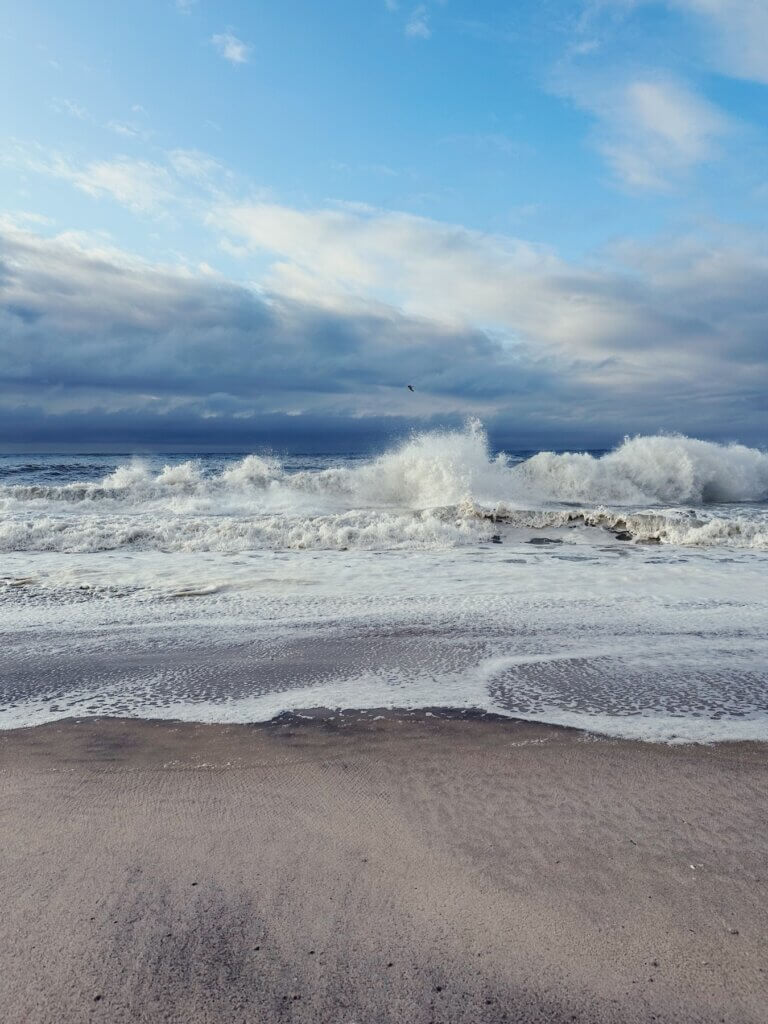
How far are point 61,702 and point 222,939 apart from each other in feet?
8.38

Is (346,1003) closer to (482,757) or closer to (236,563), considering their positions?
(482,757)

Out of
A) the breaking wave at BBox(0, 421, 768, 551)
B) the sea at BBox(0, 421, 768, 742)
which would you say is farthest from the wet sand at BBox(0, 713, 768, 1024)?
the breaking wave at BBox(0, 421, 768, 551)

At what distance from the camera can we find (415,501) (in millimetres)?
19203

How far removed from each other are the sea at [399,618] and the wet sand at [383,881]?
0.67m

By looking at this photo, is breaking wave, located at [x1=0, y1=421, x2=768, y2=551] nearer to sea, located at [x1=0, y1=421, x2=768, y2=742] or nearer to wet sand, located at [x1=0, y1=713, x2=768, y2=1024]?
sea, located at [x1=0, y1=421, x2=768, y2=742]

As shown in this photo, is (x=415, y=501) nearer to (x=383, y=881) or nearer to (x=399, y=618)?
(x=399, y=618)

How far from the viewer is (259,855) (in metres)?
2.32

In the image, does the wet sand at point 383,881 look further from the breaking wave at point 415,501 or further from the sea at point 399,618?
the breaking wave at point 415,501

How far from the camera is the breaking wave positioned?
1112 cm

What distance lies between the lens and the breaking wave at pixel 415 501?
11125 millimetres

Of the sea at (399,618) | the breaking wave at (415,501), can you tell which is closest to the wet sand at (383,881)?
the sea at (399,618)

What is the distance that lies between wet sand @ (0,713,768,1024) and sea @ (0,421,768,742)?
667 mm

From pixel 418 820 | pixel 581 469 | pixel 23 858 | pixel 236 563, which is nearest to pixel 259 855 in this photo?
pixel 418 820

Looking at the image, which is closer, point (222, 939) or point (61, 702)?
point (222, 939)
